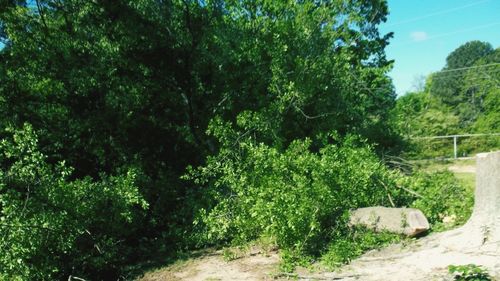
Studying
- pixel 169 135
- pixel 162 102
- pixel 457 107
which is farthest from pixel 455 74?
pixel 162 102

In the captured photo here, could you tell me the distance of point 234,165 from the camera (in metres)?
8.15

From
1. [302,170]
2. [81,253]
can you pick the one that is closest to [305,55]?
[302,170]

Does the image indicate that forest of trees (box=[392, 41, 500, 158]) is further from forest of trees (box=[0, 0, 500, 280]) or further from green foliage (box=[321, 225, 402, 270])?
green foliage (box=[321, 225, 402, 270])

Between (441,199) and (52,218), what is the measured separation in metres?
6.36

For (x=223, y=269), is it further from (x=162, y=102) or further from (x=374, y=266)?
(x=162, y=102)

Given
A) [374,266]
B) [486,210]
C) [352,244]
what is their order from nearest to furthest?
[486,210], [374,266], [352,244]

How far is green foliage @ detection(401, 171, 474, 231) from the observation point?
6633mm

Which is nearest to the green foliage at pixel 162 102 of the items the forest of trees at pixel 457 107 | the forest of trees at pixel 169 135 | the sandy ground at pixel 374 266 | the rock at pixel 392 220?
the forest of trees at pixel 169 135

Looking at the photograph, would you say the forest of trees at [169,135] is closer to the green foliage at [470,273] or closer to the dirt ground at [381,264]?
the dirt ground at [381,264]

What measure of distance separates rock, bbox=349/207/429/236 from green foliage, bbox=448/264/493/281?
171 centimetres

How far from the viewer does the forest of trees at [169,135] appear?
6.48 meters

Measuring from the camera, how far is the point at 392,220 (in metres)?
6.47

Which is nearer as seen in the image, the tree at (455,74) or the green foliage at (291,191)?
the green foliage at (291,191)

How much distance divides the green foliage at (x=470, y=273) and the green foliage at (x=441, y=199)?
1963 millimetres
